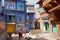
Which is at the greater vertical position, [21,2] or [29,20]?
[21,2]

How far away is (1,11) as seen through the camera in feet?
126

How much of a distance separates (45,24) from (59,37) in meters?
14.9

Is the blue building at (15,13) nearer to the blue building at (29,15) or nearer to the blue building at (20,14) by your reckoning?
the blue building at (20,14)

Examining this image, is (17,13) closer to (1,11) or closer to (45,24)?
(1,11)

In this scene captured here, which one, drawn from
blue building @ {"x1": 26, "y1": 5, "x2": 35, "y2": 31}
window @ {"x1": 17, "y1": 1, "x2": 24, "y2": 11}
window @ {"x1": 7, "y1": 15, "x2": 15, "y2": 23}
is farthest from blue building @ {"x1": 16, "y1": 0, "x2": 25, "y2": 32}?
blue building @ {"x1": 26, "y1": 5, "x2": 35, "y2": 31}

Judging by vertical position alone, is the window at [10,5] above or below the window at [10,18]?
above

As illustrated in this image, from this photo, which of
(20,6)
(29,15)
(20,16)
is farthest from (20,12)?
(29,15)

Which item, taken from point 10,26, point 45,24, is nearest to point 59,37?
point 45,24

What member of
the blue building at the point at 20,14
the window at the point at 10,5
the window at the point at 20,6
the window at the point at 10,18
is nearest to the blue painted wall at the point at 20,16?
the blue building at the point at 20,14

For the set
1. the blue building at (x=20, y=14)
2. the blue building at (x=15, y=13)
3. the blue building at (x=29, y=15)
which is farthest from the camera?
the blue building at (x=29, y=15)

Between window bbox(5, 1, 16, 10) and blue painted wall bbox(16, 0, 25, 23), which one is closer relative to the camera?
window bbox(5, 1, 16, 10)

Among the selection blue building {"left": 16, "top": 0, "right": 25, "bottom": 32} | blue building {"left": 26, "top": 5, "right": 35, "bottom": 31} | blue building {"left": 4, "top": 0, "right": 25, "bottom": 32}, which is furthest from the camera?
blue building {"left": 26, "top": 5, "right": 35, "bottom": 31}

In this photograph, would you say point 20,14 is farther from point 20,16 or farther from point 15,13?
point 15,13

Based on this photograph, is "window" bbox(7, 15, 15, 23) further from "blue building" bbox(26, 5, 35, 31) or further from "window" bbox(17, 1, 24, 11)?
"blue building" bbox(26, 5, 35, 31)
